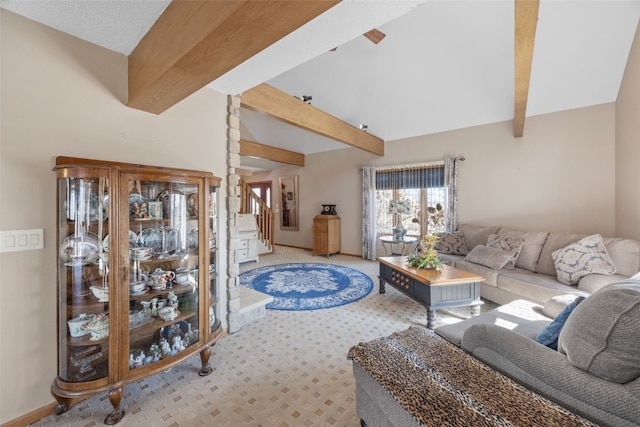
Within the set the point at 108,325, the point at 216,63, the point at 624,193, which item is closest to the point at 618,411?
the point at 216,63

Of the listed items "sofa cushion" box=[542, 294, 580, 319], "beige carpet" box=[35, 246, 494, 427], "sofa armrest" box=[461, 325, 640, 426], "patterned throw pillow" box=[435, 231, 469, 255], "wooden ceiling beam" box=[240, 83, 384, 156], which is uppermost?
"wooden ceiling beam" box=[240, 83, 384, 156]

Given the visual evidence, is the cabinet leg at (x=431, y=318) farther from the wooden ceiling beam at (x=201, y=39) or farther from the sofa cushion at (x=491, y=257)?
the wooden ceiling beam at (x=201, y=39)

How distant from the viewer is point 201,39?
1.24m

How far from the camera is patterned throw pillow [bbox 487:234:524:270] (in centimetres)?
335

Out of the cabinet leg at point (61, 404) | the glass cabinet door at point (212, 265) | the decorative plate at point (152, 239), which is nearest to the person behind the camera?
the cabinet leg at point (61, 404)

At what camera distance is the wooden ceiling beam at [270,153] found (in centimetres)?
591

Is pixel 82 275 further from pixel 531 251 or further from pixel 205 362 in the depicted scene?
pixel 531 251

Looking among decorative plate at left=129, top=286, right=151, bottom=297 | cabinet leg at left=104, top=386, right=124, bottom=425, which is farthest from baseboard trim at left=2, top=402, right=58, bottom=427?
decorative plate at left=129, top=286, right=151, bottom=297

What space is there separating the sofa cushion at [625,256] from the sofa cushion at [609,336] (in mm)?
2402

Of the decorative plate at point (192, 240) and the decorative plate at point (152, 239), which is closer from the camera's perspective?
the decorative plate at point (152, 239)

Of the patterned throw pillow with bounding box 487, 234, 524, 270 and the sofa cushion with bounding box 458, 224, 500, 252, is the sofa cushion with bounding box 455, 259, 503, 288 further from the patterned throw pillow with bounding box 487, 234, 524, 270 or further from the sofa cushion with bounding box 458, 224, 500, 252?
the sofa cushion with bounding box 458, 224, 500, 252

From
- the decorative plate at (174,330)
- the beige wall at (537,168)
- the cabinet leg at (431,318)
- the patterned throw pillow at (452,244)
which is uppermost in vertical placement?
the beige wall at (537,168)

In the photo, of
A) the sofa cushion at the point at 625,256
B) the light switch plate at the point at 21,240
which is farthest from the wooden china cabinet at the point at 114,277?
the sofa cushion at the point at 625,256

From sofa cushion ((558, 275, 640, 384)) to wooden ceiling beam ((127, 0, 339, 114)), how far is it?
5.24 ft
